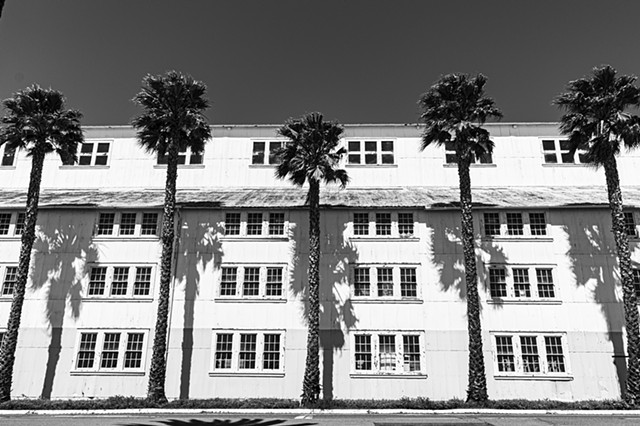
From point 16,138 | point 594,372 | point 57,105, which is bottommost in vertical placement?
point 594,372

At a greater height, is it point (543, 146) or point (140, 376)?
point (543, 146)

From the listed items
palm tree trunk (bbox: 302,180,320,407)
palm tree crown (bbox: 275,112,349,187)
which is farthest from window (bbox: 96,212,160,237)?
palm tree trunk (bbox: 302,180,320,407)

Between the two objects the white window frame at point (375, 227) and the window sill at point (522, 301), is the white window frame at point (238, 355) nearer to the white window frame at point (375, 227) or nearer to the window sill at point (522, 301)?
the white window frame at point (375, 227)

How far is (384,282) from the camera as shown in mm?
27047

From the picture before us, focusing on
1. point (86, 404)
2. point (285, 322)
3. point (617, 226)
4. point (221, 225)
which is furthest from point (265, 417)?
point (617, 226)

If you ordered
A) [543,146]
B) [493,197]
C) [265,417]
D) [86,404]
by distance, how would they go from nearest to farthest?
[265,417], [86,404], [493,197], [543,146]

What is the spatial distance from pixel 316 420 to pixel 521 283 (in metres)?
13.5

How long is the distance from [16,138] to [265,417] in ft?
62.7

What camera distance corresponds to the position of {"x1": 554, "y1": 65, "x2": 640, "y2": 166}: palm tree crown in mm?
24984

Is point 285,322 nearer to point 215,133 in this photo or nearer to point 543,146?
point 215,133

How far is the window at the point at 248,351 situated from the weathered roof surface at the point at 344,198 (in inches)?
267

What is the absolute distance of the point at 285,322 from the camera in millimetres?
26422

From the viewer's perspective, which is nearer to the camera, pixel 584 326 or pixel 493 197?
pixel 584 326

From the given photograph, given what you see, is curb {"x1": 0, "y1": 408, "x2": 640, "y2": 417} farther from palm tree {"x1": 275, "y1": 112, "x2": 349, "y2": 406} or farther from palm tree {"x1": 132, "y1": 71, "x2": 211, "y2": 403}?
palm tree {"x1": 132, "y1": 71, "x2": 211, "y2": 403}
